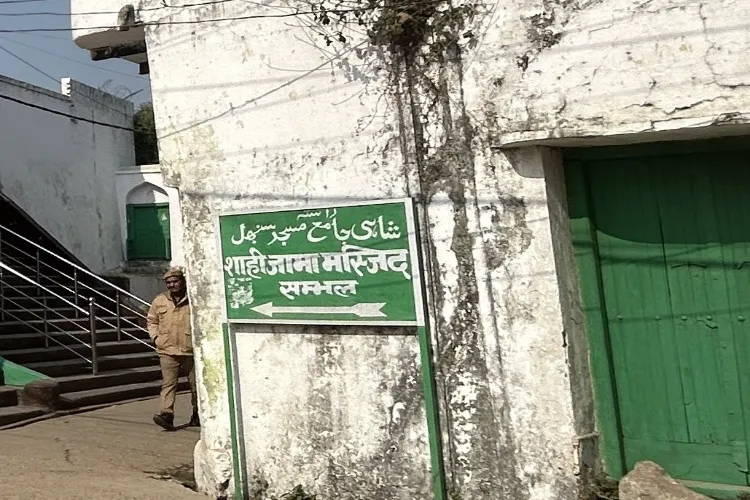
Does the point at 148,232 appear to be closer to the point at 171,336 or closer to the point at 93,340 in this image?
the point at 93,340

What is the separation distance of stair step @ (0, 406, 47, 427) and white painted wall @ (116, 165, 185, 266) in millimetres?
7018

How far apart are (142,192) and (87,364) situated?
649 centimetres

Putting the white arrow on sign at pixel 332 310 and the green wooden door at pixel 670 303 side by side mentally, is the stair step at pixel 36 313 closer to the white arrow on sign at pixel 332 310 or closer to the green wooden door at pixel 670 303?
the white arrow on sign at pixel 332 310

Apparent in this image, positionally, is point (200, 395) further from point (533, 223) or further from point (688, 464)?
point (688, 464)

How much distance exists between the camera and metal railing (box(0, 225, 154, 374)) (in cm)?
1038

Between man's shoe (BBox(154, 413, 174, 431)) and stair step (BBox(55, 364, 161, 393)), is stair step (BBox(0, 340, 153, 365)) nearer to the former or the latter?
stair step (BBox(55, 364, 161, 393))

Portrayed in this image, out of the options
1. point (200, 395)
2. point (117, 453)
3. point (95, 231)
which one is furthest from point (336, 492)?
point (95, 231)

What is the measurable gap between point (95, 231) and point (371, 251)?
12.0 meters

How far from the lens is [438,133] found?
4.45 metres

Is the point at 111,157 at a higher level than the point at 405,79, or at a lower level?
higher

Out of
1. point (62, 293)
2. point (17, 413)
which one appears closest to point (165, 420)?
point (17, 413)

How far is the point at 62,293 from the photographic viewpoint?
12.4 metres

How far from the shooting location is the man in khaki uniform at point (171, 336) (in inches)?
289

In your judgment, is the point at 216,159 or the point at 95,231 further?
the point at 95,231
